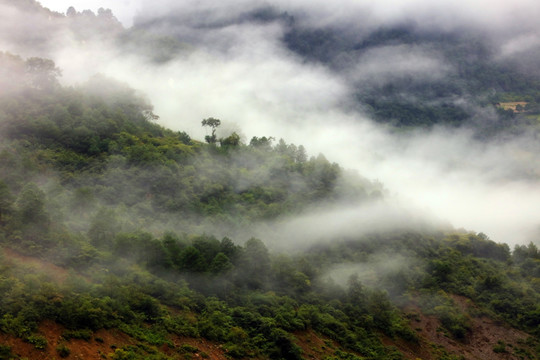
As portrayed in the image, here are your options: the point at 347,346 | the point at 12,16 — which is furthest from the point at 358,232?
the point at 12,16

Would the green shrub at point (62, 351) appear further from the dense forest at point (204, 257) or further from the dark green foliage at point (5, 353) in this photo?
the dark green foliage at point (5, 353)

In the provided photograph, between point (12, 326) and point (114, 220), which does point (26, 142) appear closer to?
point (114, 220)

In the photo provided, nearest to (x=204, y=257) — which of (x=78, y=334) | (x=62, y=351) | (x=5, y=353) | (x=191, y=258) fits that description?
(x=191, y=258)

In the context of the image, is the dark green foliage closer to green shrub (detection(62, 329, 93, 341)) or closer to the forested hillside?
the forested hillside

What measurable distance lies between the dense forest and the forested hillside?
0.20m

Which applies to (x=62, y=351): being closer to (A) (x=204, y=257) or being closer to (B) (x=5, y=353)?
(B) (x=5, y=353)

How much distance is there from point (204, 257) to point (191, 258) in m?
1.76

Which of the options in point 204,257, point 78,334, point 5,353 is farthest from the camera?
point 204,257

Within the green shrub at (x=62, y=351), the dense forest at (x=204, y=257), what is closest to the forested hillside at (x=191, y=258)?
the green shrub at (x=62, y=351)

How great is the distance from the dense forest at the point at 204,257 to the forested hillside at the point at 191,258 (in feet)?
0.64

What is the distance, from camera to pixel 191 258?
51.8 metres

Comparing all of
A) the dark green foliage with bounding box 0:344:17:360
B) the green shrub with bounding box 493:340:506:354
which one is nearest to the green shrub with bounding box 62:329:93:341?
the dark green foliage with bounding box 0:344:17:360

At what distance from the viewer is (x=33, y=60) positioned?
80.9m

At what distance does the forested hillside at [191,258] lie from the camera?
3766 cm
